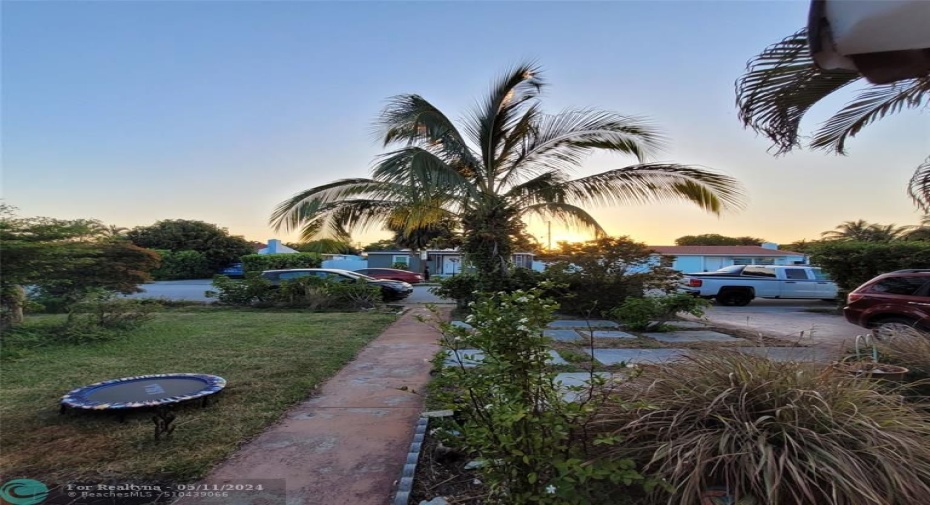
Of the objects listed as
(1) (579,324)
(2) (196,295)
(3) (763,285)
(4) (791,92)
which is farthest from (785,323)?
(2) (196,295)

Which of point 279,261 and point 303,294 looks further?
point 279,261

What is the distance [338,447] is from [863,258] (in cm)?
1569

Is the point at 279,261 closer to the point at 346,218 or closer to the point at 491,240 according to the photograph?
the point at 346,218

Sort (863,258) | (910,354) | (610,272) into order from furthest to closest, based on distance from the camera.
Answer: (863,258) → (610,272) → (910,354)

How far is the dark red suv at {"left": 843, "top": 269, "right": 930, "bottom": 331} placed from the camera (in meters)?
7.30

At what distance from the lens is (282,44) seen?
332 inches

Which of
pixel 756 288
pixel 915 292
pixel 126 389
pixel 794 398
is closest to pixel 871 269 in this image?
pixel 756 288

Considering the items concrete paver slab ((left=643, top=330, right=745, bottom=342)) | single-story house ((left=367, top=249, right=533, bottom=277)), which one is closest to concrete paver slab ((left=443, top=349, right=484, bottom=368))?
concrete paver slab ((left=643, top=330, right=745, bottom=342))

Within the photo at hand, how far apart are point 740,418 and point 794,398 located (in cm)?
33

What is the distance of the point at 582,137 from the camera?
9695 mm

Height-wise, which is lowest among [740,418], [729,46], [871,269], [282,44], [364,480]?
[364,480]

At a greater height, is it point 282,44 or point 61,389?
point 282,44

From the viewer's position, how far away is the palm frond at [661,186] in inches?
341

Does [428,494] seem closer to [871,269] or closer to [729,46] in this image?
[729,46]
